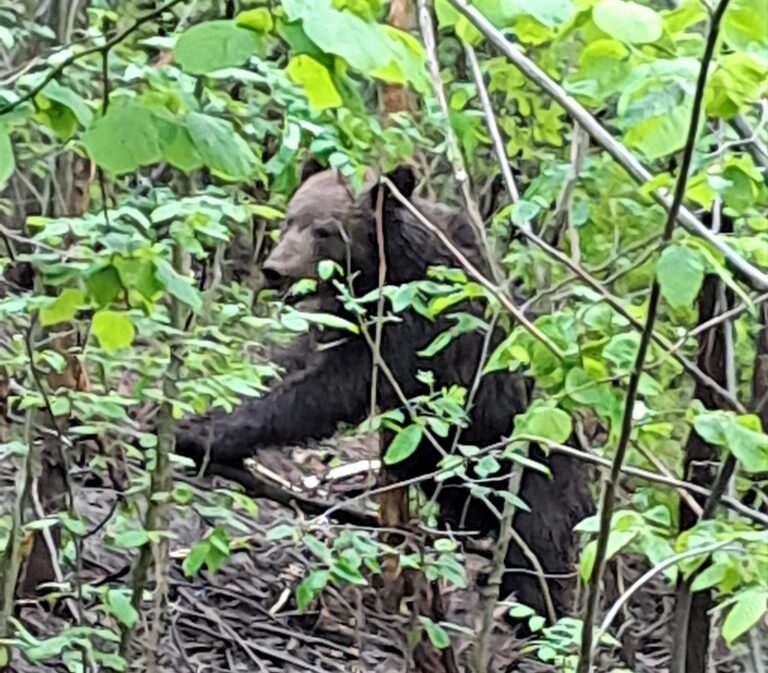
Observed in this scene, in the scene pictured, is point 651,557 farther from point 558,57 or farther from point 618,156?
point 558,57

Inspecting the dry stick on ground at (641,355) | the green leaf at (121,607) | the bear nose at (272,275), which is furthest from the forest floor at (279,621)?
the dry stick on ground at (641,355)

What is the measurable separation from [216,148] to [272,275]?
9.98 ft

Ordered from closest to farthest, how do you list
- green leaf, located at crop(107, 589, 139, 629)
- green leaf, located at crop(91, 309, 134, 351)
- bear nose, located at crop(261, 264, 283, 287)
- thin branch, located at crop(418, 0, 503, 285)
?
green leaf, located at crop(91, 309, 134, 351)
thin branch, located at crop(418, 0, 503, 285)
green leaf, located at crop(107, 589, 139, 629)
bear nose, located at crop(261, 264, 283, 287)

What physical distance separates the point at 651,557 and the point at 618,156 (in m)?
0.63

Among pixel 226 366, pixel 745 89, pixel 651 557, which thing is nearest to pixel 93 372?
pixel 226 366

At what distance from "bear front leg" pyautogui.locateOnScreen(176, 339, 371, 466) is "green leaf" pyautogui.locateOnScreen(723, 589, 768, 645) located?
3328 mm

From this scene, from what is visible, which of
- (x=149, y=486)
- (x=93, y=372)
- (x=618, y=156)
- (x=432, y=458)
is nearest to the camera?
(x=618, y=156)

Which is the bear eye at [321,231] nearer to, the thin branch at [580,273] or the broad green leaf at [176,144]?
the thin branch at [580,273]

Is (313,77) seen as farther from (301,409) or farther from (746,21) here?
(301,409)

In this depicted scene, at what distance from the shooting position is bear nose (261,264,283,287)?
14.6 ft

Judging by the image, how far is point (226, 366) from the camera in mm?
2768

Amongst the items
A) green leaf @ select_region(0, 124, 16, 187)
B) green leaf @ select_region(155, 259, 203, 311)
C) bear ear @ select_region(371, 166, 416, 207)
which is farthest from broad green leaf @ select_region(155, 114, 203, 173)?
bear ear @ select_region(371, 166, 416, 207)

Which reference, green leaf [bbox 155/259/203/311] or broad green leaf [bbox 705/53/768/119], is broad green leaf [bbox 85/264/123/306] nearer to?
green leaf [bbox 155/259/203/311]

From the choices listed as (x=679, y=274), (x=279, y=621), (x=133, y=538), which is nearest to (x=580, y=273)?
(x=679, y=274)
